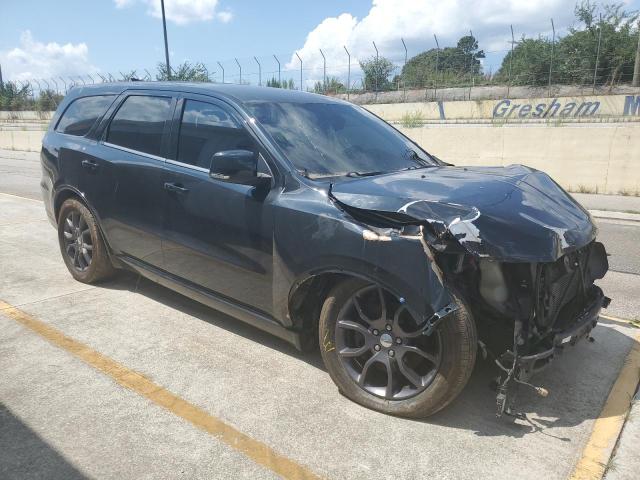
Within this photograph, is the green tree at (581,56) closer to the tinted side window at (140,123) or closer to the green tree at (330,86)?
the green tree at (330,86)

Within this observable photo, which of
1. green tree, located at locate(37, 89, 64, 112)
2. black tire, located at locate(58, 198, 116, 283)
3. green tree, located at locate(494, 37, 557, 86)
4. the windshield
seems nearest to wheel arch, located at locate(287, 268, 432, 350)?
the windshield

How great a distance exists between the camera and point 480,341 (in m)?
2.94

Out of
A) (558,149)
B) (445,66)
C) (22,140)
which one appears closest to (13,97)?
(22,140)

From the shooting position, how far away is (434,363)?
2.93 m

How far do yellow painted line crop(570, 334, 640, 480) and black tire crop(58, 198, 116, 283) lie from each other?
4.12 m

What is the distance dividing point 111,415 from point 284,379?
1.05 meters

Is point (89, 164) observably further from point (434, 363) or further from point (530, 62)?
point (530, 62)

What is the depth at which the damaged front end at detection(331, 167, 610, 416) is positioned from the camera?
2725 millimetres

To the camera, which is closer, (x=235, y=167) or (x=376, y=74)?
(x=235, y=167)

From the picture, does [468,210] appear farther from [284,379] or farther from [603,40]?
[603,40]

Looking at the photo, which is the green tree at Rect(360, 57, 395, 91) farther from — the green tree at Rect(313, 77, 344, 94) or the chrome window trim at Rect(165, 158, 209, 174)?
the chrome window trim at Rect(165, 158, 209, 174)

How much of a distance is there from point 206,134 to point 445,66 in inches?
1438

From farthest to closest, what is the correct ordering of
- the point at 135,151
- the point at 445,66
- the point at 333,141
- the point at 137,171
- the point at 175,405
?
the point at 445,66
the point at 135,151
the point at 137,171
the point at 333,141
the point at 175,405

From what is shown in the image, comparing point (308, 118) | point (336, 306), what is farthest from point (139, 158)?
point (336, 306)
